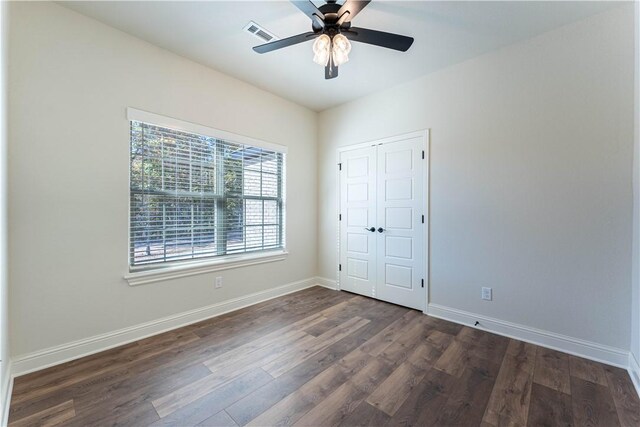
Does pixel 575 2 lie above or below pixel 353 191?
above

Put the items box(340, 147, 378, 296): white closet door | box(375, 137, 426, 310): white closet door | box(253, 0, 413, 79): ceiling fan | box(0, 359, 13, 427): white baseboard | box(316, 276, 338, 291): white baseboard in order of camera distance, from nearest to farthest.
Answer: box(0, 359, 13, 427): white baseboard
box(253, 0, 413, 79): ceiling fan
box(375, 137, 426, 310): white closet door
box(340, 147, 378, 296): white closet door
box(316, 276, 338, 291): white baseboard

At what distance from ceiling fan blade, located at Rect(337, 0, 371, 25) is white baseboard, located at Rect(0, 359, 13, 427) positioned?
10.2 feet

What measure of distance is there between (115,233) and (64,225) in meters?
0.34

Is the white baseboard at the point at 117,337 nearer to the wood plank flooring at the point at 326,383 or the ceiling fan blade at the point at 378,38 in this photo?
the wood plank flooring at the point at 326,383

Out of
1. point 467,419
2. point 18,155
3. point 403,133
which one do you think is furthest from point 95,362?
point 403,133

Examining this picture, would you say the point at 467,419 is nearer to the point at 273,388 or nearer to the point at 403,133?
the point at 273,388

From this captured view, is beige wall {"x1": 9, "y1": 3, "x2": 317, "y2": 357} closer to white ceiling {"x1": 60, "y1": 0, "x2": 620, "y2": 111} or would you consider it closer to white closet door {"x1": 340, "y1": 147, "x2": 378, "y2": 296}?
white ceiling {"x1": 60, "y1": 0, "x2": 620, "y2": 111}

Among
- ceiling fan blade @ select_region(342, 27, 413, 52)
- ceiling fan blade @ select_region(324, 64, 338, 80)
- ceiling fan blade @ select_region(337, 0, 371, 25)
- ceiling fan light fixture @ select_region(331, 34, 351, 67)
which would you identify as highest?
ceiling fan blade @ select_region(337, 0, 371, 25)

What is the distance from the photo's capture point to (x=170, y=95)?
2684mm

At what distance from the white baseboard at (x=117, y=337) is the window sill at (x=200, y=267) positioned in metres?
0.41

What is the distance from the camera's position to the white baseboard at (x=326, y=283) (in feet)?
13.4

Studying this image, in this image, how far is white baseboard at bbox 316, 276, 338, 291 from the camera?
4.08 meters

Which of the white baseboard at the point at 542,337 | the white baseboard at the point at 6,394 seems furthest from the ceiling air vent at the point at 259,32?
the white baseboard at the point at 542,337

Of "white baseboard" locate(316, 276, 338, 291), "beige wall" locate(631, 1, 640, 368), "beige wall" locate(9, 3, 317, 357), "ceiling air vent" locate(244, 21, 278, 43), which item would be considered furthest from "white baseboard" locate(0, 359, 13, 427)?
"beige wall" locate(631, 1, 640, 368)
